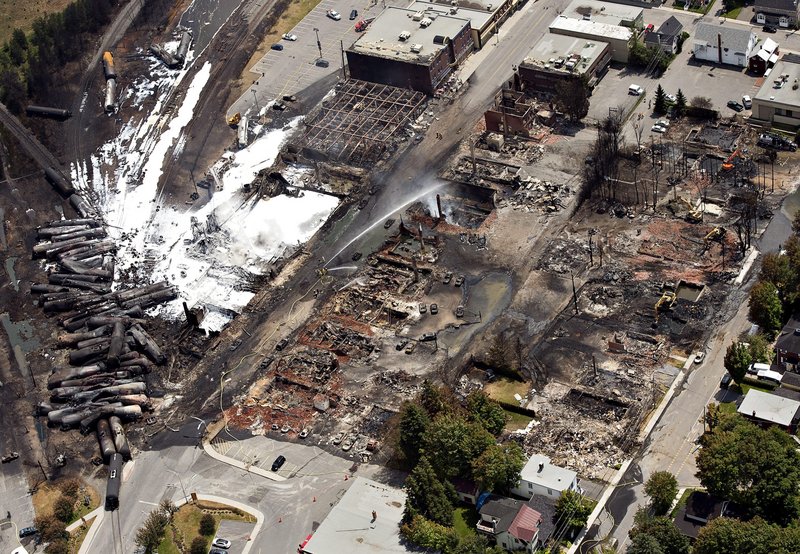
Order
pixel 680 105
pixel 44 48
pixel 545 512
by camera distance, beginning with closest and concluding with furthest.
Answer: pixel 545 512
pixel 680 105
pixel 44 48

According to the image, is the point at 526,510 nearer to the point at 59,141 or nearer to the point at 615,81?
the point at 615,81

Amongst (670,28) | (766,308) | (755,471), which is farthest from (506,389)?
(670,28)

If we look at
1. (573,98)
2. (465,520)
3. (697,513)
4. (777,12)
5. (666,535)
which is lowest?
(465,520)

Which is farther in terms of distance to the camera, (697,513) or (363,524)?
(363,524)

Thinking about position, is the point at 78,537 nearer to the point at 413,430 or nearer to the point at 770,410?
the point at 413,430

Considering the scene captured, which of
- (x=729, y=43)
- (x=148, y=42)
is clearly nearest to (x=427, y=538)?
(x=729, y=43)

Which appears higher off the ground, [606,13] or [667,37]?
[606,13]

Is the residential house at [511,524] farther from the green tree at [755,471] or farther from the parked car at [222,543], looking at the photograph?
the parked car at [222,543]

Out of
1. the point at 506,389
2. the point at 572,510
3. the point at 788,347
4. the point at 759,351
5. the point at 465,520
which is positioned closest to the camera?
the point at 572,510
